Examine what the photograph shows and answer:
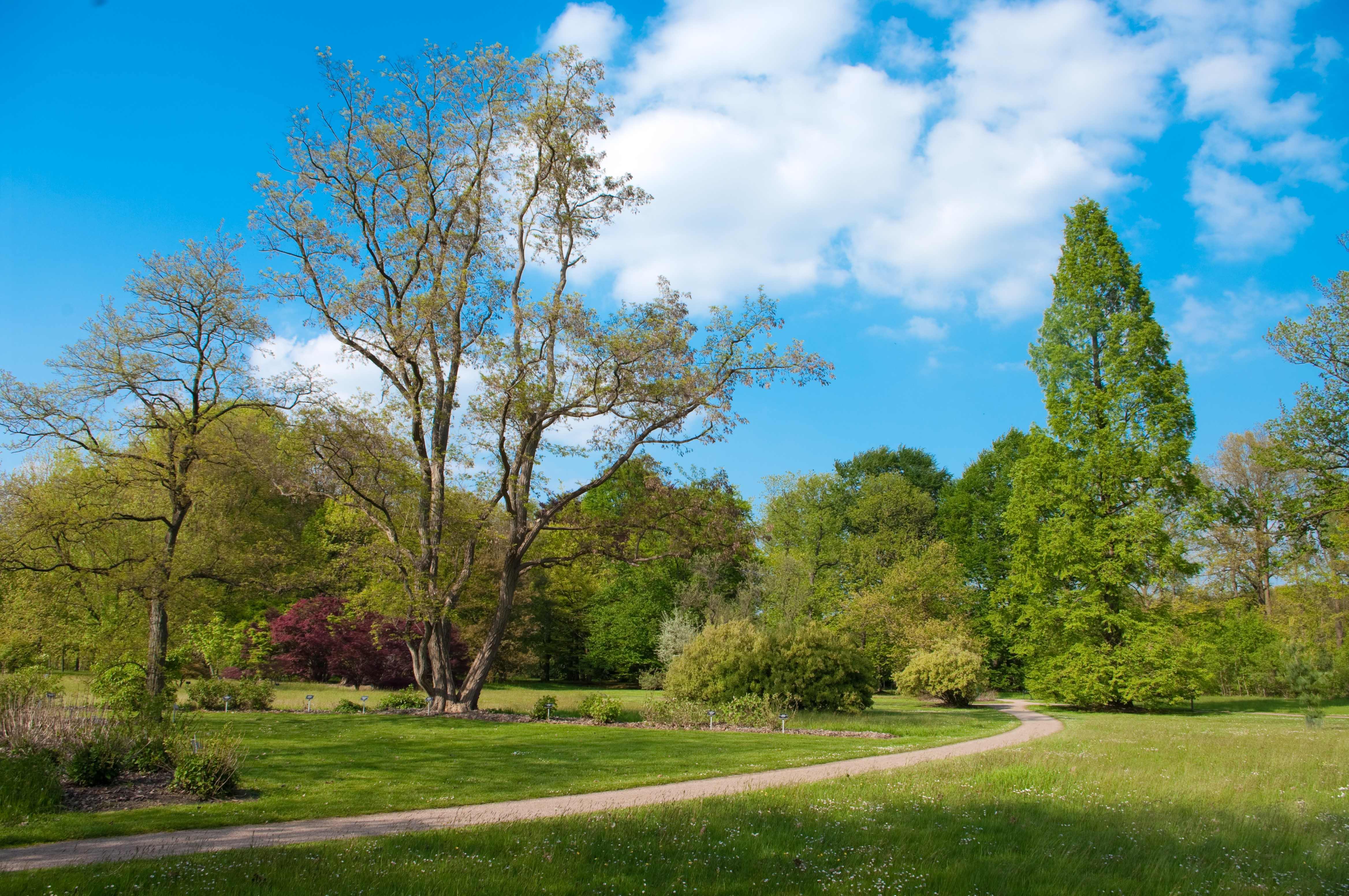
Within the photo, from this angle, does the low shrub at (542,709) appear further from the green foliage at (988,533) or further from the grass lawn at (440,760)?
the green foliage at (988,533)

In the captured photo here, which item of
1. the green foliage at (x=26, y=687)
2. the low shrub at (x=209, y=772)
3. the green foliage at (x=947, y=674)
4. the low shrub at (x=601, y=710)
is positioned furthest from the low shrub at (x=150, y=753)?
the green foliage at (x=947, y=674)

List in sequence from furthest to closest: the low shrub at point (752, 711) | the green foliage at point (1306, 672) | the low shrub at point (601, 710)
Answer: the green foliage at point (1306, 672) < the low shrub at point (601, 710) < the low shrub at point (752, 711)

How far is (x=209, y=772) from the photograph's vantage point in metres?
8.52

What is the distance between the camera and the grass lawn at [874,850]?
4852 mm

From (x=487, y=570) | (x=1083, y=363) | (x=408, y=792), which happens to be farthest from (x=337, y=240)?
(x=1083, y=363)

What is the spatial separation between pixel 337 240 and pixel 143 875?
67.4 ft

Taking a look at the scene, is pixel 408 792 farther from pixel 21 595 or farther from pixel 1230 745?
pixel 21 595

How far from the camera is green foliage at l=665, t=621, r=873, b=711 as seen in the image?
68.6ft

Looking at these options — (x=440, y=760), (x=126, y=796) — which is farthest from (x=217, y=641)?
(x=126, y=796)

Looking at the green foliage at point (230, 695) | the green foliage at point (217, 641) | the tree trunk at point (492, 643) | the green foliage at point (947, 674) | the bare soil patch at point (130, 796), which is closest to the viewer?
the bare soil patch at point (130, 796)

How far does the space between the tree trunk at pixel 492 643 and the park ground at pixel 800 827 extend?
766 cm

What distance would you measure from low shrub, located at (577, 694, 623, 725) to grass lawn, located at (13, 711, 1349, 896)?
1174 cm

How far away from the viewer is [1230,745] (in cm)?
1300

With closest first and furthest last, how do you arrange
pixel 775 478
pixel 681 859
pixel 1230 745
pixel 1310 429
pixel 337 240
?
pixel 681 859 < pixel 1230 745 < pixel 1310 429 < pixel 337 240 < pixel 775 478
